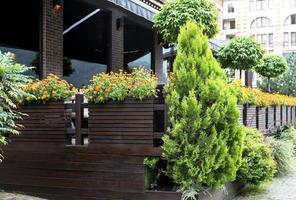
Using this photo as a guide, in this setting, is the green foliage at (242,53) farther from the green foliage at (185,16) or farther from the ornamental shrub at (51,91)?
the ornamental shrub at (51,91)

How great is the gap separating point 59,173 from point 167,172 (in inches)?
70.4

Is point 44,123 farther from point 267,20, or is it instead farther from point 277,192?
point 267,20

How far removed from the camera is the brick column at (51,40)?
9.82 meters

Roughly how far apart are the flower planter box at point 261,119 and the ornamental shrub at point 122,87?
5.17 meters

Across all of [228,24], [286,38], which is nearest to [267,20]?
[286,38]

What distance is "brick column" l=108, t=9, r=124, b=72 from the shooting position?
1288 centimetres

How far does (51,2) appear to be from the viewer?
1002 cm

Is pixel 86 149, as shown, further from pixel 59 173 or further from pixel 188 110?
pixel 188 110

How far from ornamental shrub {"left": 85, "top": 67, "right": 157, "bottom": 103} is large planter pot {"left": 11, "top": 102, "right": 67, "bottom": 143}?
0.63 metres

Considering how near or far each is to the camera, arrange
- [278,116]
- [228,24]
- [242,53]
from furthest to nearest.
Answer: [228,24], [278,116], [242,53]

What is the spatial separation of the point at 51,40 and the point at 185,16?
333 centimetres

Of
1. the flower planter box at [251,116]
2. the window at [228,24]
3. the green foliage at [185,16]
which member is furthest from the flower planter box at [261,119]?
the window at [228,24]

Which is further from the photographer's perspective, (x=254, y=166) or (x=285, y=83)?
(x=285, y=83)

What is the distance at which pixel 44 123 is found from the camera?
291 inches
